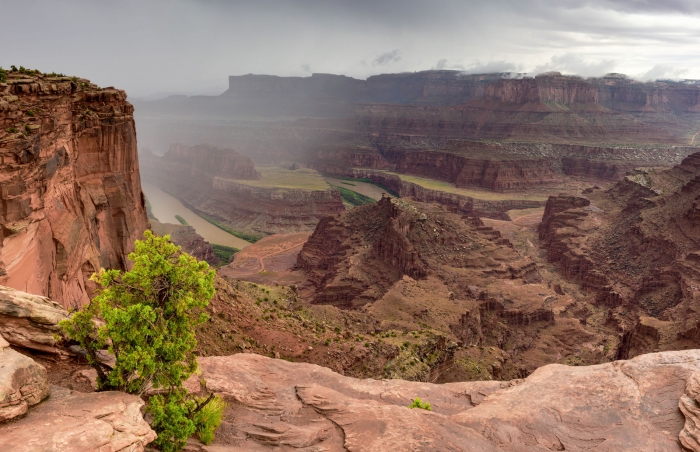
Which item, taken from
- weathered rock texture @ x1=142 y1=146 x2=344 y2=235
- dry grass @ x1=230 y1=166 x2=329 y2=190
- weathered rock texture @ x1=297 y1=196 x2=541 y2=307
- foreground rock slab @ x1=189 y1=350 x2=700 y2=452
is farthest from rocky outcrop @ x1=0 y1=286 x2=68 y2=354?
dry grass @ x1=230 y1=166 x2=329 y2=190

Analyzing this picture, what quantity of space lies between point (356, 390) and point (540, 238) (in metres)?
95.2

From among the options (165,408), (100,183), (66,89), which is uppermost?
(66,89)

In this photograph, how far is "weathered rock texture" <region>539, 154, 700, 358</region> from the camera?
5079 centimetres

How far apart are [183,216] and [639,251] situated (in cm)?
11703

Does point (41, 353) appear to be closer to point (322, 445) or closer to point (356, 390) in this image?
point (322, 445)

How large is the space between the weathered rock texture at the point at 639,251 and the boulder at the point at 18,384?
46.1 meters

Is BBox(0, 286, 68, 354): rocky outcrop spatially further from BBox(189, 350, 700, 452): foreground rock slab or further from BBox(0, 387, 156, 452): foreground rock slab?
BBox(189, 350, 700, 452): foreground rock slab

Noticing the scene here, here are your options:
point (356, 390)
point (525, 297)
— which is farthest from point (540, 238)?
point (356, 390)

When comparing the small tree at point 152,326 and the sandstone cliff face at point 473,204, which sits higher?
the small tree at point 152,326

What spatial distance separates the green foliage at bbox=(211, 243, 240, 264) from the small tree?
91.2 m

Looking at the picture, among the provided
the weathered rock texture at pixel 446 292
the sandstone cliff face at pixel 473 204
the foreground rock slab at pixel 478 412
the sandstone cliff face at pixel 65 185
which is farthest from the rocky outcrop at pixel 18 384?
the sandstone cliff face at pixel 473 204

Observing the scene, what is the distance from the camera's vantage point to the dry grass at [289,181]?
14838cm

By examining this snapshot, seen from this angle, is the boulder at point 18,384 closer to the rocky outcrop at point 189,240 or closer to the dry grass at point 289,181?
the rocky outcrop at point 189,240

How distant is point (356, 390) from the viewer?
77.4 feet
